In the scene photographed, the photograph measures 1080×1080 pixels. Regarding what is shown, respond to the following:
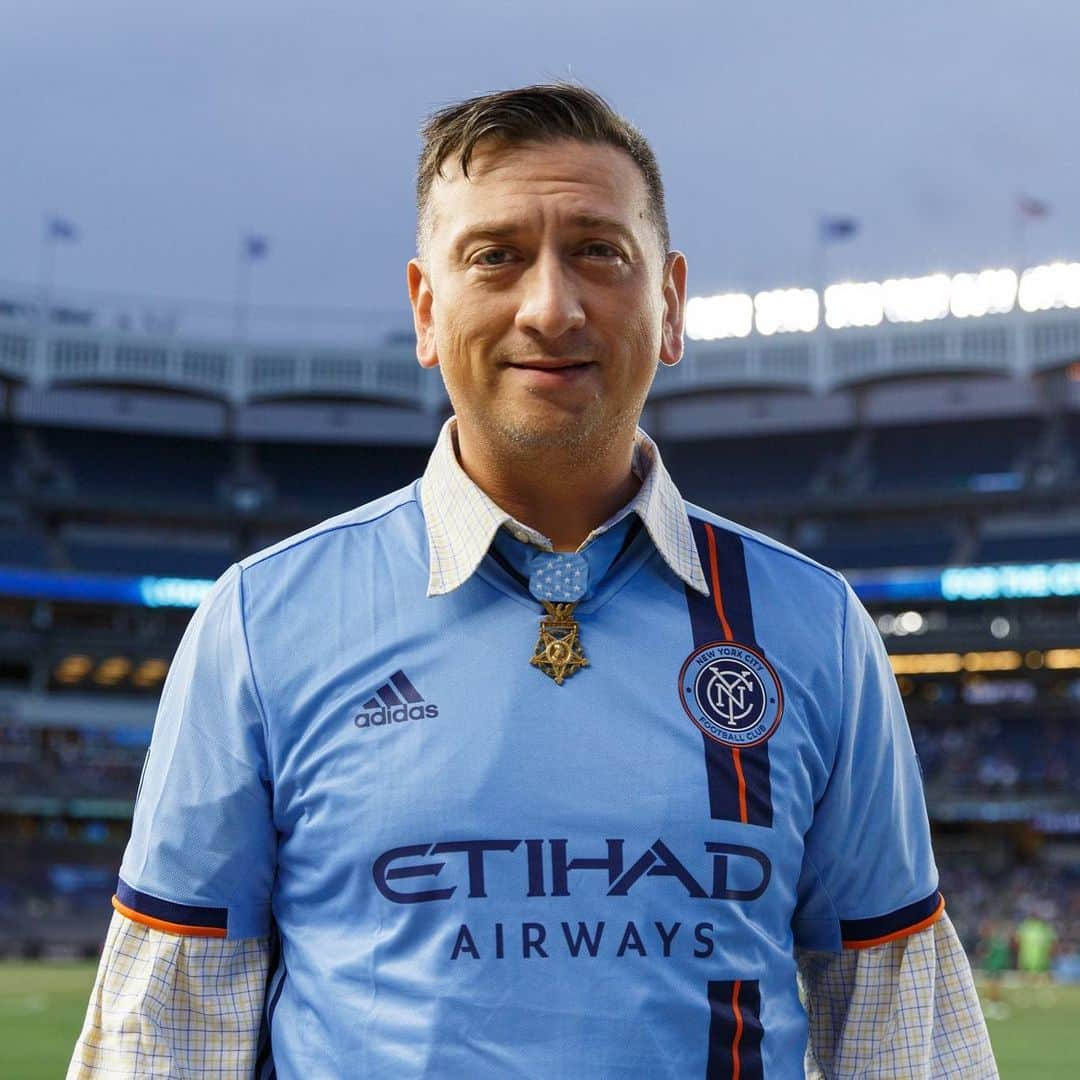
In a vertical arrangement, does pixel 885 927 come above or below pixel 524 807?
below

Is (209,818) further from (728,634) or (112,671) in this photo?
(112,671)

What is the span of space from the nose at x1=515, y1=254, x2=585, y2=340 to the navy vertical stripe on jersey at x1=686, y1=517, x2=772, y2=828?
1.44ft

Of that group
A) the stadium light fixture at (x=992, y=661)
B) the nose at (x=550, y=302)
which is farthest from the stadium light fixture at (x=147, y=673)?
the nose at (x=550, y=302)

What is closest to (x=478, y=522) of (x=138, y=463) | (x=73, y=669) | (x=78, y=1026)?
(x=78, y=1026)

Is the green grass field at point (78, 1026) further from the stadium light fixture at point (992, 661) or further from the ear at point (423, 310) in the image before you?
the stadium light fixture at point (992, 661)

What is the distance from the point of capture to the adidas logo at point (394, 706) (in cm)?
217

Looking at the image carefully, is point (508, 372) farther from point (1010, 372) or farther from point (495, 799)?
point (1010, 372)

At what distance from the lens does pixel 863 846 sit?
7.57 feet

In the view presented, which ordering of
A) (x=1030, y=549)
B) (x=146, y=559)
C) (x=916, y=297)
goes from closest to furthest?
1. (x=1030, y=549)
2. (x=146, y=559)
3. (x=916, y=297)

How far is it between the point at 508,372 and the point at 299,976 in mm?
908

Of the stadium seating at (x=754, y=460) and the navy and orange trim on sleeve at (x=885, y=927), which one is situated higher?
the stadium seating at (x=754, y=460)

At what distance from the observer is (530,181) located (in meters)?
2.23

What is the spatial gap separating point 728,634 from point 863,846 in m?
0.38

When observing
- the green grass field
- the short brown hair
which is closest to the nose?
the short brown hair
